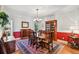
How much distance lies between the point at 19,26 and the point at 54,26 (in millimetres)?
771

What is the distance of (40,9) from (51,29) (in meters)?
0.50

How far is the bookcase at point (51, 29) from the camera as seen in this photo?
8.32 ft

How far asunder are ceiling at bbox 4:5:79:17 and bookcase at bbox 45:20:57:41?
0.64ft

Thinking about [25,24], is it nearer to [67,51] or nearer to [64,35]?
[64,35]

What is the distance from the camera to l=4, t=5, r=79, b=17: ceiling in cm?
252

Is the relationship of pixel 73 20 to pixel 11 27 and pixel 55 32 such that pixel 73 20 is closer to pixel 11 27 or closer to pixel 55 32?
pixel 55 32

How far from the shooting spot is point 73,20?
8.29 feet

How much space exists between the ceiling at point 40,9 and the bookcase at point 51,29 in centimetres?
20

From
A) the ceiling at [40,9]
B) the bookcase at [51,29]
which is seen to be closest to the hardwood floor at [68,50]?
the bookcase at [51,29]

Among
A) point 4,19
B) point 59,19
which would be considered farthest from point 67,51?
point 4,19

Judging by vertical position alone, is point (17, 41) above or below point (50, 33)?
below

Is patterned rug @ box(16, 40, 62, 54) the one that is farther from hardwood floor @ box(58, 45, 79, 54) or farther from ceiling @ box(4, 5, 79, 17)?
ceiling @ box(4, 5, 79, 17)
